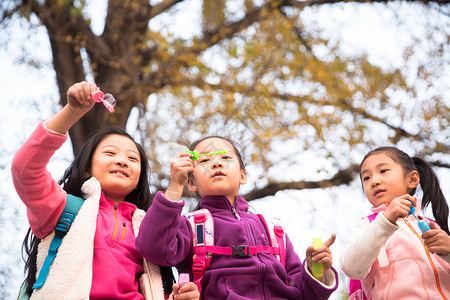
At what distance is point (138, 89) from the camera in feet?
20.4

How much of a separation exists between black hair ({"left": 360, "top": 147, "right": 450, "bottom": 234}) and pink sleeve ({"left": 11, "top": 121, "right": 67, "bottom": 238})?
1772mm

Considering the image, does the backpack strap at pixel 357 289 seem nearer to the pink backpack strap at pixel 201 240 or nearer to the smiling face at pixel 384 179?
the smiling face at pixel 384 179

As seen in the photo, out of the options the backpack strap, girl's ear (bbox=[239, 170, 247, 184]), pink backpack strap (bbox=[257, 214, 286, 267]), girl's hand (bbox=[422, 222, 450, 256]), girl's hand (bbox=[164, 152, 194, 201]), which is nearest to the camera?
girl's hand (bbox=[164, 152, 194, 201])

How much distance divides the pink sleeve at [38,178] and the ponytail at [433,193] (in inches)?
82.0

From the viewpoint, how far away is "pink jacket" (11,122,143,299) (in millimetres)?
2373

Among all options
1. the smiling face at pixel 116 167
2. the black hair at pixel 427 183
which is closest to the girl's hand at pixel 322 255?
the black hair at pixel 427 183

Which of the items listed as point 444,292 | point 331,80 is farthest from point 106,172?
point 331,80

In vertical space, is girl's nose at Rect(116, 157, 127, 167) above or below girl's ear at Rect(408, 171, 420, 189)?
above

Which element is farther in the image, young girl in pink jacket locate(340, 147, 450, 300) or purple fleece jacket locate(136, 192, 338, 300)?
young girl in pink jacket locate(340, 147, 450, 300)

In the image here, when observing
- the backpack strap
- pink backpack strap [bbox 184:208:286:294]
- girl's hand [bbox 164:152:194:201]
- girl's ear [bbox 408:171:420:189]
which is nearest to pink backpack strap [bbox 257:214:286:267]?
pink backpack strap [bbox 184:208:286:294]

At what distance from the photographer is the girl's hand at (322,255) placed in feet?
8.31

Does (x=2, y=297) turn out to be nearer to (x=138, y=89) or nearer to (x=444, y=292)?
(x=138, y=89)

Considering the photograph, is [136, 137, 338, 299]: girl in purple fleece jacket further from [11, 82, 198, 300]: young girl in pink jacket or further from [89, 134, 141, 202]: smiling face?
[89, 134, 141, 202]: smiling face

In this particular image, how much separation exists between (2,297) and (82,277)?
9.18 ft
